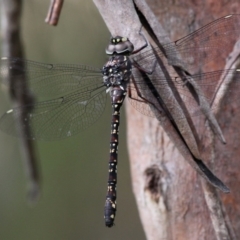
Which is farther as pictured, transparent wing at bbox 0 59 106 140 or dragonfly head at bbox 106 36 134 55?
transparent wing at bbox 0 59 106 140

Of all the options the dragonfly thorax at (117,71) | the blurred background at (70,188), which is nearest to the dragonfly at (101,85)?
the dragonfly thorax at (117,71)

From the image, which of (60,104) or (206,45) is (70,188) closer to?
(60,104)

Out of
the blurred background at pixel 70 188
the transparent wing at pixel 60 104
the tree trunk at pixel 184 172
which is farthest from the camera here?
the blurred background at pixel 70 188

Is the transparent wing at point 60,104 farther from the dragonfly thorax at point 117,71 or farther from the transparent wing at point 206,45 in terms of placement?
the transparent wing at point 206,45

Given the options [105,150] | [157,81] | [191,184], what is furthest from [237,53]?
[105,150]

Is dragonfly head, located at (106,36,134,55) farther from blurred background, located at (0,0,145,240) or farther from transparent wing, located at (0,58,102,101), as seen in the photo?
blurred background, located at (0,0,145,240)

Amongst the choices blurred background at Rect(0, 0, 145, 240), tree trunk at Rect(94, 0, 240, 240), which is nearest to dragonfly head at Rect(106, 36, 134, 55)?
tree trunk at Rect(94, 0, 240, 240)

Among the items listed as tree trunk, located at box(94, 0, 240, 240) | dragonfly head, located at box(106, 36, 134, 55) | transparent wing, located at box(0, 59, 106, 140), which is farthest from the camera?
transparent wing, located at box(0, 59, 106, 140)

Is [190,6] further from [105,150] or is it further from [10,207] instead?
[10,207]

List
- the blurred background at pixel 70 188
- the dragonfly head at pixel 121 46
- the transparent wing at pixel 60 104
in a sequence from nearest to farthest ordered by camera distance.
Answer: the dragonfly head at pixel 121 46
the transparent wing at pixel 60 104
the blurred background at pixel 70 188
